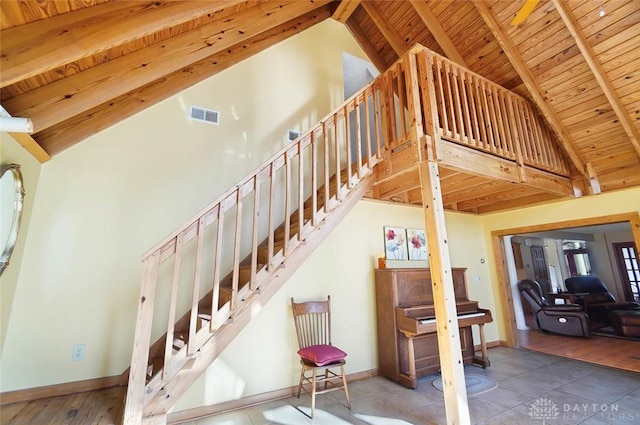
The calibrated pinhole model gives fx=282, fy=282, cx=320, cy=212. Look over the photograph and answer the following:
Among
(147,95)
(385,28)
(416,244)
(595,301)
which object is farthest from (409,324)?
(595,301)

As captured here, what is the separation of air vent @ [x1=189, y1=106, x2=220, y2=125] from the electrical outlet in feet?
8.49

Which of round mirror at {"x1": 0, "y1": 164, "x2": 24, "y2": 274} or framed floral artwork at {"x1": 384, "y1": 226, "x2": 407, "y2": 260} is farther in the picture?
framed floral artwork at {"x1": 384, "y1": 226, "x2": 407, "y2": 260}

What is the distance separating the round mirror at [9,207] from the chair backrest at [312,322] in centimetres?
251

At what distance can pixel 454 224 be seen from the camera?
511 centimetres

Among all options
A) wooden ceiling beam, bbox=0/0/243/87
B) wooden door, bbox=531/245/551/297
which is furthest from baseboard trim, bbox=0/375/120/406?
wooden door, bbox=531/245/551/297

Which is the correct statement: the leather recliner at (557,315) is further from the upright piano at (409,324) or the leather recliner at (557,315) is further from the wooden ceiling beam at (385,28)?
the wooden ceiling beam at (385,28)

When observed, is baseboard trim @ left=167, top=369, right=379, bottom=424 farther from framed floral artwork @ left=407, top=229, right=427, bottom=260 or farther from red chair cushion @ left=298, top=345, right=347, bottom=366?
framed floral artwork @ left=407, top=229, right=427, bottom=260

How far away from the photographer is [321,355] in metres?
2.83

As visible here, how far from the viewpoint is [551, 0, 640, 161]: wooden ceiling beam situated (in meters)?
2.89

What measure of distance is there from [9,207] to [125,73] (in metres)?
1.42

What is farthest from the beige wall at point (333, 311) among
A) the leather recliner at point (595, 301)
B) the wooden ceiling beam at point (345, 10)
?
the wooden ceiling beam at point (345, 10)

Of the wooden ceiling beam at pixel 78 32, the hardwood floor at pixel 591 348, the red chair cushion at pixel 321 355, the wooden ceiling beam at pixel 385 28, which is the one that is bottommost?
the hardwood floor at pixel 591 348

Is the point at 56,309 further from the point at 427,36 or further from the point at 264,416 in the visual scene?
the point at 427,36

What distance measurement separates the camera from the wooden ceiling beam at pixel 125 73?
7.24 feet
